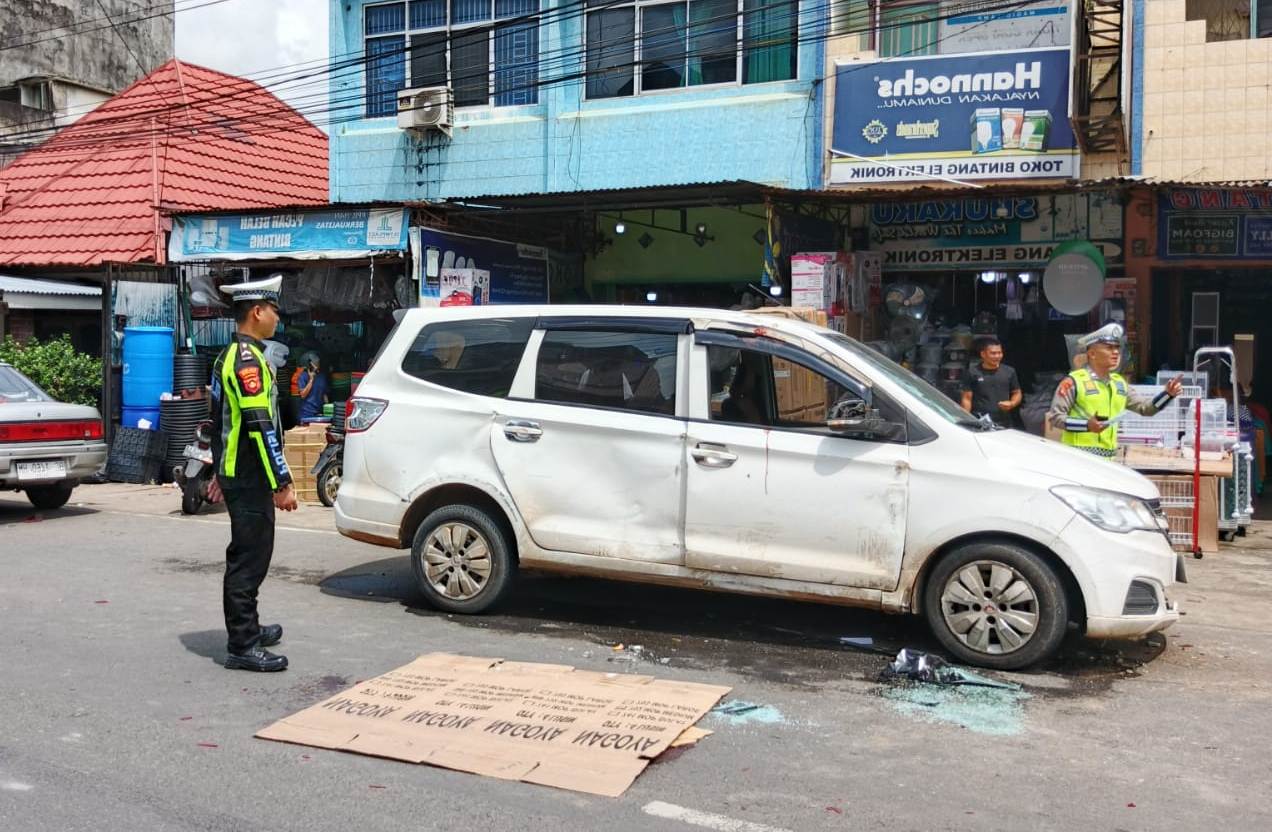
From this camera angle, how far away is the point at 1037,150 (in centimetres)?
1270

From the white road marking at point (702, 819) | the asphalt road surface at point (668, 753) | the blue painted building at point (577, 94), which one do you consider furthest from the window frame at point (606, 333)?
the blue painted building at point (577, 94)

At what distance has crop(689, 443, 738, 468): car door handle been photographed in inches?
263

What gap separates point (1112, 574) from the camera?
19.9 ft

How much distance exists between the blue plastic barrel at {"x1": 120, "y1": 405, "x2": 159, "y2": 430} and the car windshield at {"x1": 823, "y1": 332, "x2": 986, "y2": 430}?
10.6 metres

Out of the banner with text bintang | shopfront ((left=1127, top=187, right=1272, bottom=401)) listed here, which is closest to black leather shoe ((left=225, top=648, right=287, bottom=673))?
the banner with text bintang

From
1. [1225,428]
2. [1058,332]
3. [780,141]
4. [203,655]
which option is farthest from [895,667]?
[780,141]

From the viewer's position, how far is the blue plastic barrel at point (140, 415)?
14.8 m

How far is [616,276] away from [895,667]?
10.2 metres

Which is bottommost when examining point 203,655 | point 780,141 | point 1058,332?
point 203,655

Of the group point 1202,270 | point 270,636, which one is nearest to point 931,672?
point 270,636

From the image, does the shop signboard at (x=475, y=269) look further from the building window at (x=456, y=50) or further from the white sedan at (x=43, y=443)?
the white sedan at (x=43, y=443)

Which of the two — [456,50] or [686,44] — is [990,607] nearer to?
[686,44]

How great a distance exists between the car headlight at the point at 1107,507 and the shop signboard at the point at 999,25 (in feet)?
26.5

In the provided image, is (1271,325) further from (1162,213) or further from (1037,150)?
(1037,150)
